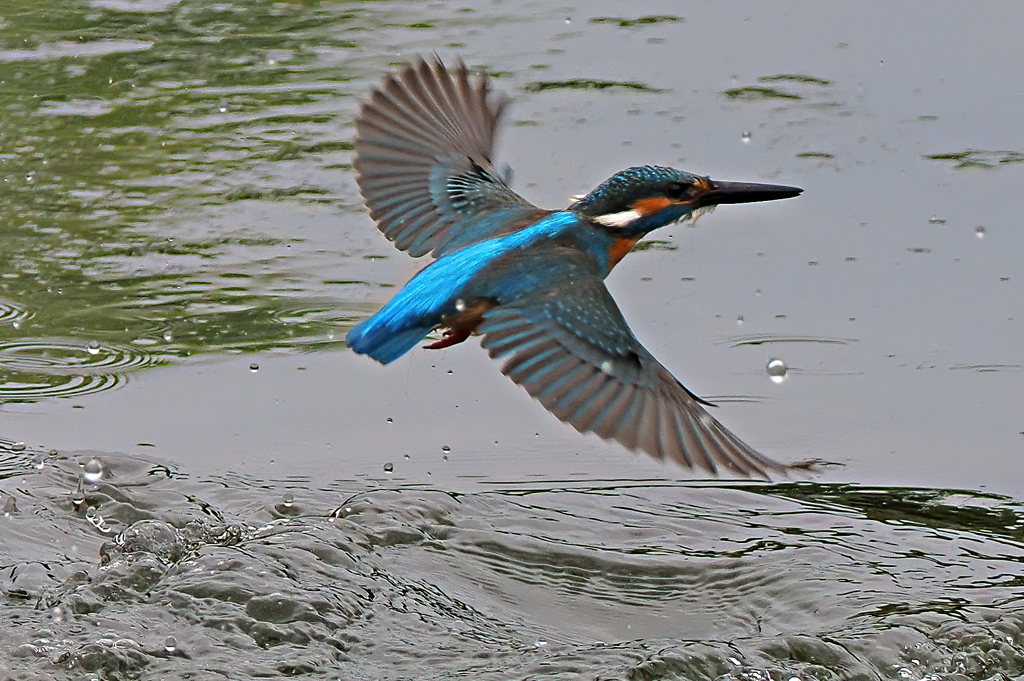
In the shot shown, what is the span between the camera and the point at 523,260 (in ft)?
11.9

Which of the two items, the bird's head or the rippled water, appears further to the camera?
the bird's head

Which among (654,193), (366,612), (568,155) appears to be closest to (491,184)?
(654,193)

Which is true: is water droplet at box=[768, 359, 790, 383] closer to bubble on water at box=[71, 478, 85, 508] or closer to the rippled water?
the rippled water

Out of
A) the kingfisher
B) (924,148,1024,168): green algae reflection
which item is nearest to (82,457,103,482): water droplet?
the kingfisher

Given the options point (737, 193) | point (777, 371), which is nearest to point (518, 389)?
point (777, 371)

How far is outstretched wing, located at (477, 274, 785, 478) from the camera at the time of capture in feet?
10.1

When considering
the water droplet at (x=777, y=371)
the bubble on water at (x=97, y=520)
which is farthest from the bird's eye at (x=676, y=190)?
the bubble on water at (x=97, y=520)

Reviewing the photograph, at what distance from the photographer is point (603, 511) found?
4191 mm

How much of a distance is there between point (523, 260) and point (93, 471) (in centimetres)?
143

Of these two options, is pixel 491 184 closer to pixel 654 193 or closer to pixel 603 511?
pixel 654 193

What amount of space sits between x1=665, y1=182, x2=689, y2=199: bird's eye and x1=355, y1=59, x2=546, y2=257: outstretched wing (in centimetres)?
38

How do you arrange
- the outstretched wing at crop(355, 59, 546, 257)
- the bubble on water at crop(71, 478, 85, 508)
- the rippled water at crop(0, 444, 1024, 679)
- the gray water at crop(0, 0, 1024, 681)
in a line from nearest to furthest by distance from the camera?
the rippled water at crop(0, 444, 1024, 679)
the gray water at crop(0, 0, 1024, 681)
the outstretched wing at crop(355, 59, 546, 257)
the bubble on water at crop(71, 478, 85, 508)

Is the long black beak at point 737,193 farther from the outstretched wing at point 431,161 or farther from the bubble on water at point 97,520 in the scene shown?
the bubble on water at point 97,520

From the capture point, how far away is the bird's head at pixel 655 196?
3771 mm
